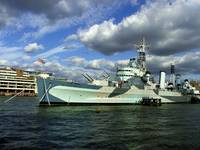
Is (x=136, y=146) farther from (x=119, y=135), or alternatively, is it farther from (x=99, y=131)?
(x=99, y=131)

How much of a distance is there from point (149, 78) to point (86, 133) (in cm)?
7240

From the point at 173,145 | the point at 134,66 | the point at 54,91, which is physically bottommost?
the point at 173,145

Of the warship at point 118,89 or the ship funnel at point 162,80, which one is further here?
the ship funnel at point 162,80

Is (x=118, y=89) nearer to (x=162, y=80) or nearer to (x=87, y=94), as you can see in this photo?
(x=87, y=94)

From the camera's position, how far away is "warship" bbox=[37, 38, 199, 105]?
244 feet

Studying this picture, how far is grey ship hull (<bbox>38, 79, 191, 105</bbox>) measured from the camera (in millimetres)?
74188

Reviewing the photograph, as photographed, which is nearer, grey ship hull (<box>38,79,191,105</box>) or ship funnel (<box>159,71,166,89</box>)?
grey ship hull (<box>38,79,191,105</box>)

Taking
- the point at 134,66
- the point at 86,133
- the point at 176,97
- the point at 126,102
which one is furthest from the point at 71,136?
the point at 176,97

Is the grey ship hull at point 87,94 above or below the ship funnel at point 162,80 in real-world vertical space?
below

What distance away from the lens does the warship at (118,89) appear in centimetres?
7438

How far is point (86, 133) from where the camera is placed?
33.7 metres

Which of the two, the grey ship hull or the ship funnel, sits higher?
the ship funnel

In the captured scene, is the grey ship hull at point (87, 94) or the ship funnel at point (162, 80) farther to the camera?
the ship funnel at point (162, 80)

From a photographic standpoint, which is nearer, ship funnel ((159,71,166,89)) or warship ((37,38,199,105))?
warship ((37,38,199,105))
